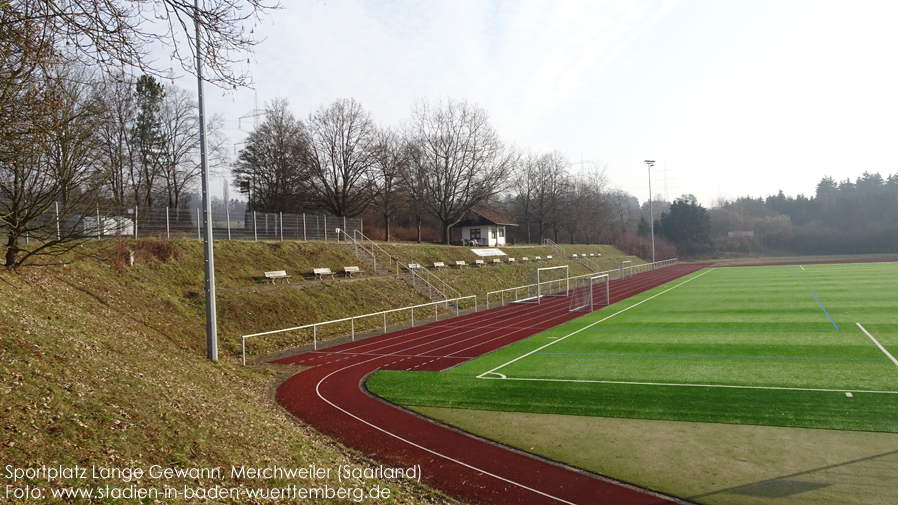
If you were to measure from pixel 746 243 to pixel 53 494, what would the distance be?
4452 inches

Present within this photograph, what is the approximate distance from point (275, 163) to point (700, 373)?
4188 cm

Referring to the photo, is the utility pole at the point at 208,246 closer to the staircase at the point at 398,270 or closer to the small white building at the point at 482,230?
the staircase at the point at 398,270

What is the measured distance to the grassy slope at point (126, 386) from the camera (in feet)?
19.6

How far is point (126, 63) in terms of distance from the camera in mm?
6332

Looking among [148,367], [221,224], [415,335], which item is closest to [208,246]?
[148,367]

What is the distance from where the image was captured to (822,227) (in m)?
103

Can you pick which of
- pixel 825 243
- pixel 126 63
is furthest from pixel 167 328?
pixel 825 243

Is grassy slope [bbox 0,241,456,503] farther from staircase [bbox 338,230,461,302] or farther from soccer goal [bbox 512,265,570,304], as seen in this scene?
soccer goal [bbox 512,265,570,304]

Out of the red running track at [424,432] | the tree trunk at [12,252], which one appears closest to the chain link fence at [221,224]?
the tree trunk at [12,252]

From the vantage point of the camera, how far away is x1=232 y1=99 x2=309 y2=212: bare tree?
4375cm

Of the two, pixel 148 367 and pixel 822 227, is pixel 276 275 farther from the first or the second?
pixel 822 227

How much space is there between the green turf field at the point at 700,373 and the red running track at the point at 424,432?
3.77 feet

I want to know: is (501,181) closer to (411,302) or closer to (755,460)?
(411,302)

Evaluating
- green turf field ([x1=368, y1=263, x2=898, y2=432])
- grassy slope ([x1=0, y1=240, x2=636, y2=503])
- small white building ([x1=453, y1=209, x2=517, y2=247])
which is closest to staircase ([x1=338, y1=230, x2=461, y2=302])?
grassy slope ([x1=0, y1=240, x2=636, y2=503])
